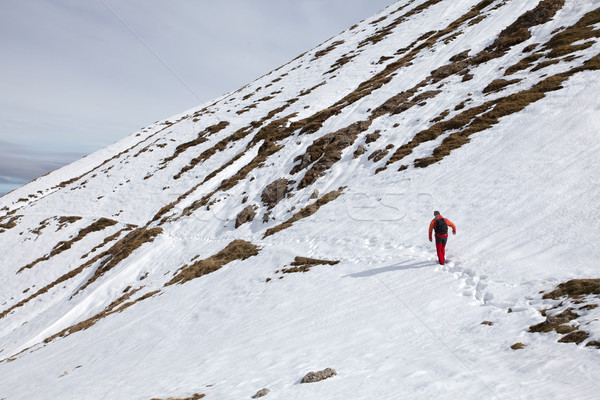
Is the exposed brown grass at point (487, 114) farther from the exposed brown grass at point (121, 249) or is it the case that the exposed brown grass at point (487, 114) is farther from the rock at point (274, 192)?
the exposed brown grass at point (121, 249)

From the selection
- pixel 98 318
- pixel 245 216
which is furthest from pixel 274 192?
pixel 98 318

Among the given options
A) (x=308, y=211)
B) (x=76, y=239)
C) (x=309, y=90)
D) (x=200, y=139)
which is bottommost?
(x=308, y=211)

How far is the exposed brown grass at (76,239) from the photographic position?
3909 centimetres

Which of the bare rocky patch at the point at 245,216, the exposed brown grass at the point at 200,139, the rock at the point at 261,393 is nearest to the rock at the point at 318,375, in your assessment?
the rock at the point at 261,393

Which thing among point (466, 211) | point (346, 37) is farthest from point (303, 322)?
point (346, 37)

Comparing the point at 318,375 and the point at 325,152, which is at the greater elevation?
the point at 325,152

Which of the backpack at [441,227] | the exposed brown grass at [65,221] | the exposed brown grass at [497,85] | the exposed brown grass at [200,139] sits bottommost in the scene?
the backpack at [441,227]

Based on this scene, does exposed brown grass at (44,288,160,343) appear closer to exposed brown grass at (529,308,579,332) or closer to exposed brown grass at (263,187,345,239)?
exposed brown grass at (263,187,345,239)

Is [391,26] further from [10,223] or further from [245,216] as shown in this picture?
[10,223]

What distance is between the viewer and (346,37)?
8231 centimetres

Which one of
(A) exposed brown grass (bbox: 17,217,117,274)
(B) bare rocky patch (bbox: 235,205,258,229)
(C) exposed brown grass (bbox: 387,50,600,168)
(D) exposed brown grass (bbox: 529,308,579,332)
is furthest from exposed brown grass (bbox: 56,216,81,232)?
(D) exposed brown grass (bbox: 529,308,579,332)

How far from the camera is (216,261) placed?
23.8 m

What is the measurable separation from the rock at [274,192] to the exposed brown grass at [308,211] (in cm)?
447

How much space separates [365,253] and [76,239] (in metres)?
39.6
